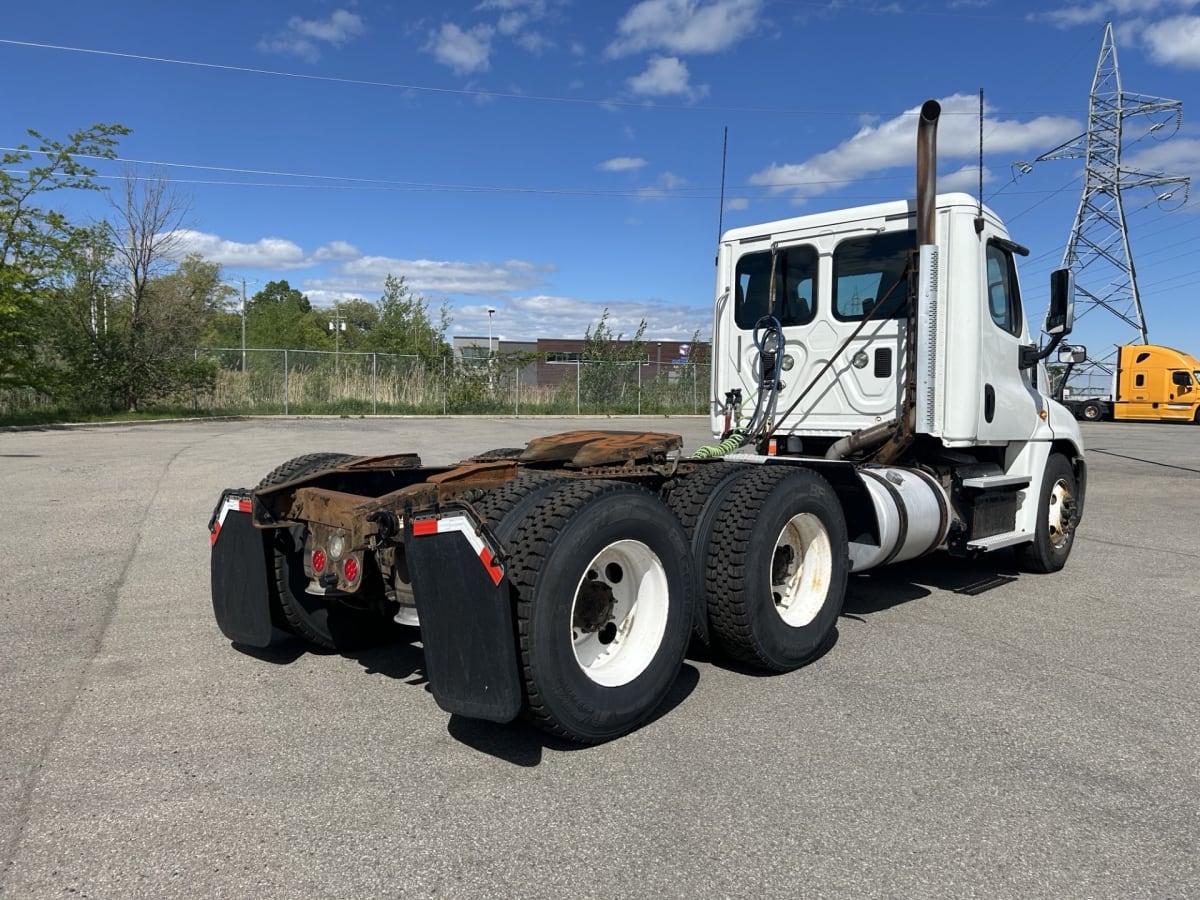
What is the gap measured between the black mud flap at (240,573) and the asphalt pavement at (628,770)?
30cm

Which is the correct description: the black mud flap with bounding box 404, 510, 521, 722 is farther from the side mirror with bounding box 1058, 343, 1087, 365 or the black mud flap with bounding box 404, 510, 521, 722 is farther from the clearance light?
the side mirror with bounding box 1058, 343, 1087, 365

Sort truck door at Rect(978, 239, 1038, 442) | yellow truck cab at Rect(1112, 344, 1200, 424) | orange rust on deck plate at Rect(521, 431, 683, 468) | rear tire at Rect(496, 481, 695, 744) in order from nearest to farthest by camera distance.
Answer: rear tire at Rect(496, 481, 695, 744) < orange rust on deck plate at Rect(521, 431, 683, 468) < truck door at Rect(978, 239, 1038, 442) < yellow truck cab at Rect(1112, 344, 1200, 424)

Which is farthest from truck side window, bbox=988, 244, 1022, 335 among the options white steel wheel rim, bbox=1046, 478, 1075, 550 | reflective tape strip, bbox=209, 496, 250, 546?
reflective tape strip, bbox=209, 496, 250, 546

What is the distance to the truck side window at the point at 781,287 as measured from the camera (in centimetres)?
659

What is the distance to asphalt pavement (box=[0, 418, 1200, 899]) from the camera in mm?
2668

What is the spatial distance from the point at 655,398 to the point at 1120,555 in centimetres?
2812

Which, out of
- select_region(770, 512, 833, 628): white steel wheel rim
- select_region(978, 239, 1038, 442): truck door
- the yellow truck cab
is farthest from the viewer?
the yellow truck cab

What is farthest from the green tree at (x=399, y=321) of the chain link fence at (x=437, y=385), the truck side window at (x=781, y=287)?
the truck side window at (x=781, y=287)

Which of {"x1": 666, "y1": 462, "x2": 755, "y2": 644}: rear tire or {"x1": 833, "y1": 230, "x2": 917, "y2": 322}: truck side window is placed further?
{"x1": 833, "y1": 230, "x2": 917, "y2": 322}: truck side window

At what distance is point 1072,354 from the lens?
6859mm

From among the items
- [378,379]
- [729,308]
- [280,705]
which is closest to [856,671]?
[280,705]

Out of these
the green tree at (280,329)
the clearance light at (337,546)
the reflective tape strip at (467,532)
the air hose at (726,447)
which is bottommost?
the clearance light at (337,546)

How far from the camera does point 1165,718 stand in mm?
3988

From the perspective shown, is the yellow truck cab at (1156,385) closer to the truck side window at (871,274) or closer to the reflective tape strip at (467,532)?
the truck side window at (871,274)
